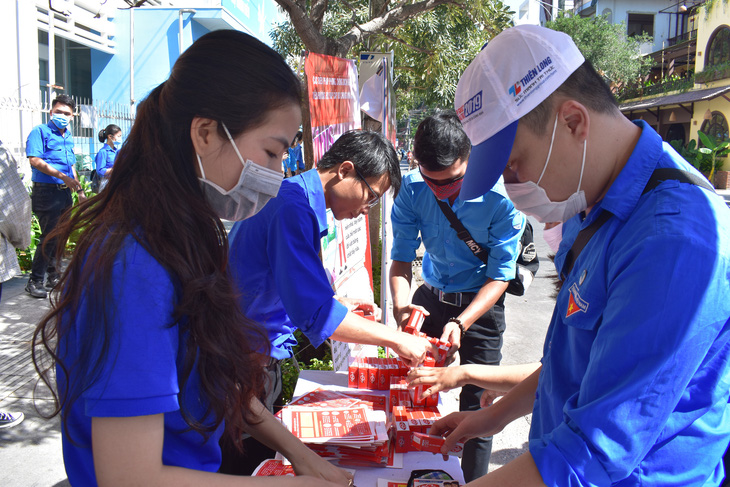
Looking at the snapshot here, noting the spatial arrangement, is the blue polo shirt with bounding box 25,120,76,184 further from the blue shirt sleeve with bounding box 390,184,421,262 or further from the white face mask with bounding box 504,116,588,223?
the white face mask with bounding box 504,116,588,223

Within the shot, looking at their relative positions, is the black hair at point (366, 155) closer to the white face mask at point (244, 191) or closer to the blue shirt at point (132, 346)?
the white face mask at point (244, 191)

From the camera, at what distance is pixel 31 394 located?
4090mm

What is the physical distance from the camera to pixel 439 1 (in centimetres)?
634

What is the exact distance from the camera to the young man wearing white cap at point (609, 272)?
94 cm

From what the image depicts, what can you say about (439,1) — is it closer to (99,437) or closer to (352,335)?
(352,335)

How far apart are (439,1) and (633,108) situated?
87.2 ft

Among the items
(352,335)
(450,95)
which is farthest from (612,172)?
(450,95)

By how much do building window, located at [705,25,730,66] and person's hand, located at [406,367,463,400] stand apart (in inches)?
1135

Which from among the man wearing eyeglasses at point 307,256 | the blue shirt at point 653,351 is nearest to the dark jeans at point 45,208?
the man wearing eyeglasses at point 307,256

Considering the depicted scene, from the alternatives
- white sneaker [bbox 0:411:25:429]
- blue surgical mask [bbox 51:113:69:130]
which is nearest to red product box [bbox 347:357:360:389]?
white sneaker [bbox 0:411:25:429]

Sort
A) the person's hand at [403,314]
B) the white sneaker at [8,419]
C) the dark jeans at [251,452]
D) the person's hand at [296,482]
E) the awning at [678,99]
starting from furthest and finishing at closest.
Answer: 1. the awning at [678,99]
2. the white sneaker at [8,419]
3. the person's hand at [403,314]
4. the dark jeans at [251,452]
5. the person's hand at [296,482]

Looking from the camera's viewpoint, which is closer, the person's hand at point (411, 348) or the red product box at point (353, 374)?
the person's hand at point (411, 348)

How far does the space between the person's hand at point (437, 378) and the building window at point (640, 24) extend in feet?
152

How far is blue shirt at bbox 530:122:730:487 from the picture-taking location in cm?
94
